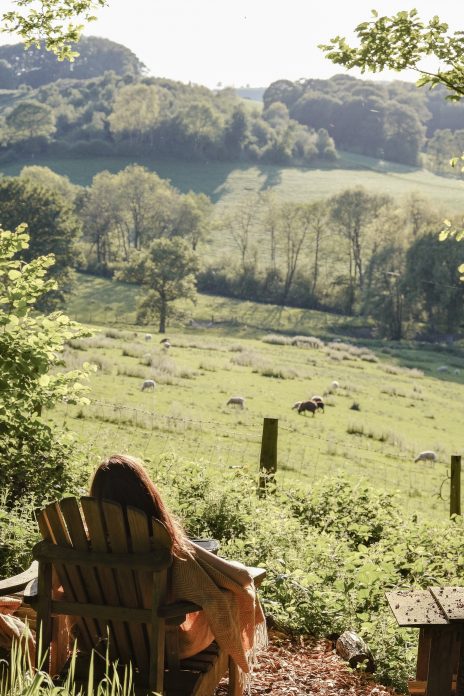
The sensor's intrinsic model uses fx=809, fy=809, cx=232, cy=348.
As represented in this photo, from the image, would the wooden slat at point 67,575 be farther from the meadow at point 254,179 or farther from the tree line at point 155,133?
the tree line at point 155,133

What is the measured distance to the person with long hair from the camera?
4.21 meters

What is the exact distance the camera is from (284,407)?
32.8 meters

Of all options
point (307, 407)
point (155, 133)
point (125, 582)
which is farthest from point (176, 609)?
point (155, 133)

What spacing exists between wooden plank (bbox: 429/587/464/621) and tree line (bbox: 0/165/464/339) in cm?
5312

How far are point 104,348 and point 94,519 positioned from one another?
3682cm

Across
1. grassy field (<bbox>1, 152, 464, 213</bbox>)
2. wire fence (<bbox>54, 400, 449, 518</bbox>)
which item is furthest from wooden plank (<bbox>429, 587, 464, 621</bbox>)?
grassy field (<bbox>1, 152, 464, 213</bbox>)

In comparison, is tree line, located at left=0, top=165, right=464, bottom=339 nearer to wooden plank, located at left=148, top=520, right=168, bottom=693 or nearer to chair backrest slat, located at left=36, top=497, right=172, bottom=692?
chair backrest slat, located at left=36, top=497, right=172, bottom=692

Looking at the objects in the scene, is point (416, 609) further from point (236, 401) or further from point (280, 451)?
point (236, 401)

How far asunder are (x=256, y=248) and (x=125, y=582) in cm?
9237

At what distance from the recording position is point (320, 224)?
8800 centimetres

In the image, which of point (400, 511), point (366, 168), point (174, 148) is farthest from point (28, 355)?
point (366, 168)

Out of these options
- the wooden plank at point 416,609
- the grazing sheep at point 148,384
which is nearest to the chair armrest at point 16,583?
the wooden plank at point 416,609

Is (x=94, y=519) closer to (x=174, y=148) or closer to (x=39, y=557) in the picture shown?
(x=39, y=557)

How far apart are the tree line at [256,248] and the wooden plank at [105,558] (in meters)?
52.6
